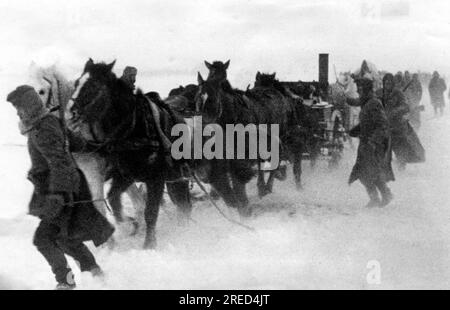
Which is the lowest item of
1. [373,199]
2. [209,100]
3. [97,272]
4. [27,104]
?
[97,272]

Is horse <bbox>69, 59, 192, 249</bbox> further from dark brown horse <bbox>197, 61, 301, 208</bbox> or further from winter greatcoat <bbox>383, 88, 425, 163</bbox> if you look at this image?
winter greatcoat <bbox>383, 88, 425, 163</bbox>

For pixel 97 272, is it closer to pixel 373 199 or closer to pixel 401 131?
pixel 373 199

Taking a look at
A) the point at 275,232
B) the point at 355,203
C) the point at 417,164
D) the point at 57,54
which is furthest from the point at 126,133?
the point at 417,164

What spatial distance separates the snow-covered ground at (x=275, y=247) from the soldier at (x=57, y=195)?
34cm

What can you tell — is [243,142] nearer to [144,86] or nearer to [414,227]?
[144,86]

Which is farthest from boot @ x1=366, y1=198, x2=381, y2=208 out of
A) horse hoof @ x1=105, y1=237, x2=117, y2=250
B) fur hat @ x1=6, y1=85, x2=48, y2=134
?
fur hat @ x1=6, y1=85, x2=48, y2=134

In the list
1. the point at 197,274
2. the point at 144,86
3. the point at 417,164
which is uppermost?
the point at 144,86

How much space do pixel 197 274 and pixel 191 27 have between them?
2.71m

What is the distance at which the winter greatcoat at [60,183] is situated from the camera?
5.24m

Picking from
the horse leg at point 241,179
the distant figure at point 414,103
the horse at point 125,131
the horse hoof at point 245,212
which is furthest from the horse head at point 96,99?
the distant figure at point 414,103

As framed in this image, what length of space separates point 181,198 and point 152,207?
941mm

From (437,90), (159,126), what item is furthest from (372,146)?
(159,126)

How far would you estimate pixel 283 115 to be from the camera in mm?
9141

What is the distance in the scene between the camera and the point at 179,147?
7020 millimetres
